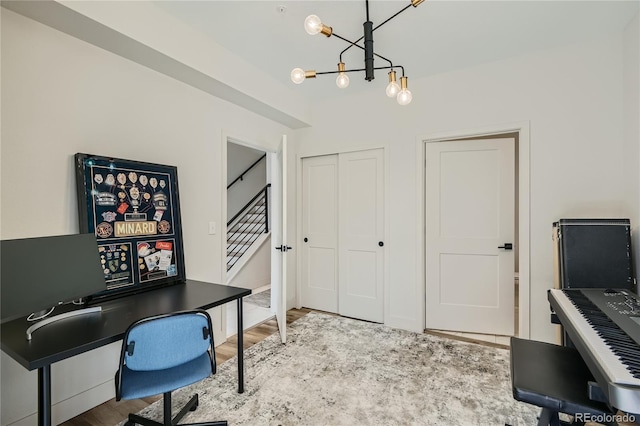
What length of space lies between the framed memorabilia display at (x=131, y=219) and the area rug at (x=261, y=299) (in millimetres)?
1887

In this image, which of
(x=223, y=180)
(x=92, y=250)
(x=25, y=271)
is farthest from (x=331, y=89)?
A: (x=25, y=271)

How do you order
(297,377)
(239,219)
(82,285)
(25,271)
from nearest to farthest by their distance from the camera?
(25,271), (82,285), (297,377), (239,219)

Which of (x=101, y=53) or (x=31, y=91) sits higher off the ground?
(x=101, y=53)

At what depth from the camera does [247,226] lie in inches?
228

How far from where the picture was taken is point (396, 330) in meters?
3.26

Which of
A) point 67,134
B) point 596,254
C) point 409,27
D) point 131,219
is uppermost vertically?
point 409,27

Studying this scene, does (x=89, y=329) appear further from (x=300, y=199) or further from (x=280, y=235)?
(x=300, y=199)

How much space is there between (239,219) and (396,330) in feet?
12.9

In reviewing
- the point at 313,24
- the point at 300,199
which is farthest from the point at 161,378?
the point at 300,199

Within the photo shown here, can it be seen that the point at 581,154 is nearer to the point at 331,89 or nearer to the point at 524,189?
the point at 524,189

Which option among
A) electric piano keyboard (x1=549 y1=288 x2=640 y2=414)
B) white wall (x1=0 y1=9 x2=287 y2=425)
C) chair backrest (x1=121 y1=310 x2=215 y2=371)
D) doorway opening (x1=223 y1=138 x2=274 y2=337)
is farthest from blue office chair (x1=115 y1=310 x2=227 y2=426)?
electric piano keyboard (x1=549 y1=288 x2=640 y2=414)

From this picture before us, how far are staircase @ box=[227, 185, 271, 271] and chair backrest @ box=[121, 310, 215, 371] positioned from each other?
316cm

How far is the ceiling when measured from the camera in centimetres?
206

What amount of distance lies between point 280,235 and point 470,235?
6.78ft
